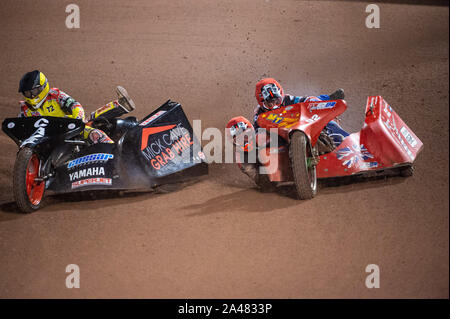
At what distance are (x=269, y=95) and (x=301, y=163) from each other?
143cm

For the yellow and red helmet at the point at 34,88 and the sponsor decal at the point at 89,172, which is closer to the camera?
the sponsor decal at the point at 89,172

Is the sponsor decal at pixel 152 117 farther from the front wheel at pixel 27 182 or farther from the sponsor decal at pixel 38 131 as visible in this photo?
the front wheel at pixel 27 182

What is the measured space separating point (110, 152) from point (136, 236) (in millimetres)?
1375

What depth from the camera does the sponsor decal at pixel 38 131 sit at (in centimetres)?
638

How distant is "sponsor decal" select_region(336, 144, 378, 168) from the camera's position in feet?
20.9

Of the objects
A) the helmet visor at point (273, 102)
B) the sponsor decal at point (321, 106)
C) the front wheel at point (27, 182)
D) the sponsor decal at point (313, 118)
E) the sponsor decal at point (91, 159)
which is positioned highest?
the helmet visor at point (273, 102)

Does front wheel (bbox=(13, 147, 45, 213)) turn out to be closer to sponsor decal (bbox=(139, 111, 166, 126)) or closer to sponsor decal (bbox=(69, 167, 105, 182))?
sponsor decal (bbox=(69, 167, 105, 182))

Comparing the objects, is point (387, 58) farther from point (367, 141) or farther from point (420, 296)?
point (420, 296)

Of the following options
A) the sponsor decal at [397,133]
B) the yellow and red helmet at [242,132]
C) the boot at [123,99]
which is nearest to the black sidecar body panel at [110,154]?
the boot at [123,99]

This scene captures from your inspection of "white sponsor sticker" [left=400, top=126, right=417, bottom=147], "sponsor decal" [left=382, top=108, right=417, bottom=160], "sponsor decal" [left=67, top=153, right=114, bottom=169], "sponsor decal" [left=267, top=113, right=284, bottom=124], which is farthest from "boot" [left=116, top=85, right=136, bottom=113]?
"white sponsor sticker" [left=400, top=126, right=417, bottom=147]

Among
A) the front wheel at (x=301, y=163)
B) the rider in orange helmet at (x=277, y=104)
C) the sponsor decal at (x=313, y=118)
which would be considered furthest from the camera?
the rider in orange helmet at (x=277, y=104)

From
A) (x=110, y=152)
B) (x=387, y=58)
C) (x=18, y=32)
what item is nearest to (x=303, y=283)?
(x=110, y=152)

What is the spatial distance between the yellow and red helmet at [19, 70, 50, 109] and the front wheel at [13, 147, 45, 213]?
2.96ft

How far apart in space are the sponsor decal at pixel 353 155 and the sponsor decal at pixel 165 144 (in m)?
1.96
